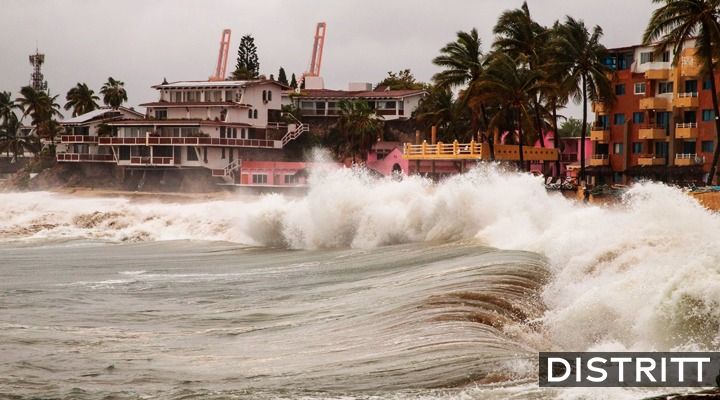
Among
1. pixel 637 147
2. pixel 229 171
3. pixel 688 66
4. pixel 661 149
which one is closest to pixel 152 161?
pixel 229 171

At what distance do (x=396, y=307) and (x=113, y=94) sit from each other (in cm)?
8824

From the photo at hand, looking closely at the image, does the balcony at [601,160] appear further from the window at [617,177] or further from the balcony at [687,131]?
the balcony at [687,131]

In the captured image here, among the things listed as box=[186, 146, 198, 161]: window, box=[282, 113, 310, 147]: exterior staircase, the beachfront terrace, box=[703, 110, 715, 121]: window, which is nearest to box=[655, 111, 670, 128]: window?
box=[703, 110, 715, 121]: window

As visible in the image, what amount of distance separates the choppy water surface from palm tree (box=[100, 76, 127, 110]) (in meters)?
70.9

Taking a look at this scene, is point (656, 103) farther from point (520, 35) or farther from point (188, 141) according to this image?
point (188, 141)

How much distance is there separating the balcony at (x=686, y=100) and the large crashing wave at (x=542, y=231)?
22.0 m

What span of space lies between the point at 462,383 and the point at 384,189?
26.0m

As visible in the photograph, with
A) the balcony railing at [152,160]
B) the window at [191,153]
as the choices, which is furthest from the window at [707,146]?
the balcony railing at [152,160]

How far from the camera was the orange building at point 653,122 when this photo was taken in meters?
55.7

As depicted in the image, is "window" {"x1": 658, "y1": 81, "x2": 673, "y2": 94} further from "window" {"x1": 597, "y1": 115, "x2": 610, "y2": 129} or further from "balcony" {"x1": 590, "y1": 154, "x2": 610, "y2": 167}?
"balcony" {"x1": 590, "y1": 154, "x2": 610, "y2": 167}

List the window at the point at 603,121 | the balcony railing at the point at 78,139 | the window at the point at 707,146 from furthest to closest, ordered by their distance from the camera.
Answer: the balcony railing at the point at 78,139 → the window at the point at 603,121 → the window at the point at 707,146

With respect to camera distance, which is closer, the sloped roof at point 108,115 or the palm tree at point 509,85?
the palm tree at point 509,85

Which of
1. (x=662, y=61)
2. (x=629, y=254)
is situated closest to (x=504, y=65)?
(x=662, y=61)

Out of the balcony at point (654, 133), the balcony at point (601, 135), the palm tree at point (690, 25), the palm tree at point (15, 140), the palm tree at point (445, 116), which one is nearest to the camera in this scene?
the palm tree at point (690, 25)
